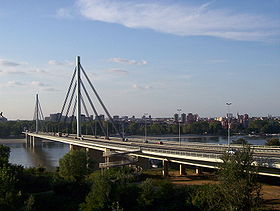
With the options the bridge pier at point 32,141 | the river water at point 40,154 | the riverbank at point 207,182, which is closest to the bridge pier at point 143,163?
the riverbank at point 207,182

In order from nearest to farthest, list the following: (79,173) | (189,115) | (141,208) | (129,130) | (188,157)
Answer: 1. (141,208)
2. (188,157)
3. (79,173)
4. (129,130)
5. (189,115)

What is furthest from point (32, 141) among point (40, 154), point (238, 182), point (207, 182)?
point (238, 182)

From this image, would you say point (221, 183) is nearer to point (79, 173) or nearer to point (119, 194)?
point (119, 194)

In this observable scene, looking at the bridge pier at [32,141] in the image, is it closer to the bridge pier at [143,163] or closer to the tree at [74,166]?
the bridge pier at [143,163]

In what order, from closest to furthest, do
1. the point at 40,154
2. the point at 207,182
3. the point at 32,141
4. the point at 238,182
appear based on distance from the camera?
the point at 238,182 → the point at 207,182 → the point at 40,154 → the point at 32,141

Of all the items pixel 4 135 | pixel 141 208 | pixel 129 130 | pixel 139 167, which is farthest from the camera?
pixel 129 130

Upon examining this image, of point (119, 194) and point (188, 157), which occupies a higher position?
point (188, 157)

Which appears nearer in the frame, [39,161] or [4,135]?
[39,161]

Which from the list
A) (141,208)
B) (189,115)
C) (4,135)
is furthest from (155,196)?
(189,115)

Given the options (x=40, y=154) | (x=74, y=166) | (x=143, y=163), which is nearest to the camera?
(x=74, y=166)

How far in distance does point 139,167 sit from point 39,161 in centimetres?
1804

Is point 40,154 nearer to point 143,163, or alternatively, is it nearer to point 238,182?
point 143,163

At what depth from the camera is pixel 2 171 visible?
51.2 feet

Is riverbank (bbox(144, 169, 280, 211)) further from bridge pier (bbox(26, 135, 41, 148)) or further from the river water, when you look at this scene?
bridge pier (bbox(26, 135, 41, 148))
